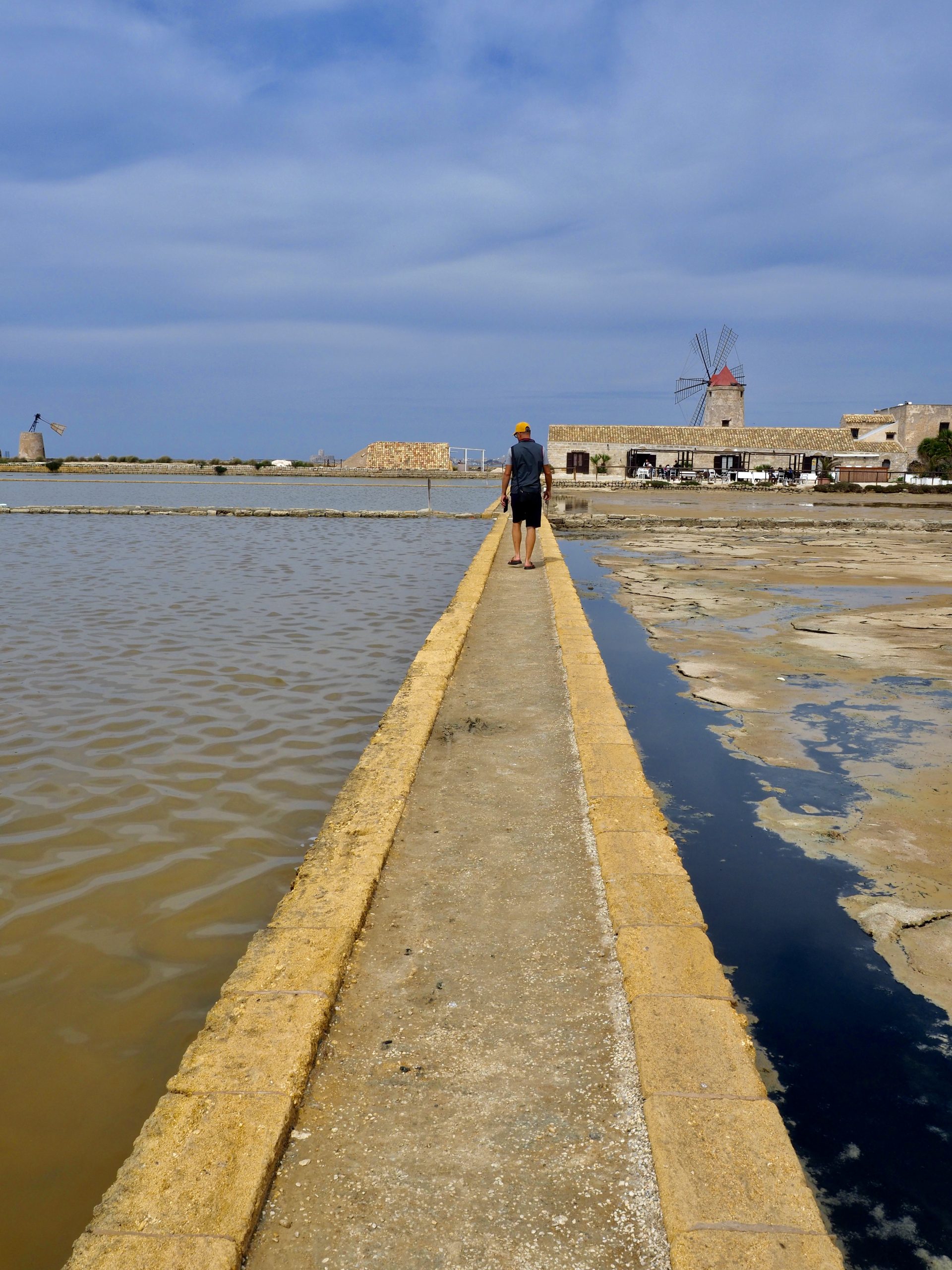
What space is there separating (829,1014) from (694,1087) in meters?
0.62

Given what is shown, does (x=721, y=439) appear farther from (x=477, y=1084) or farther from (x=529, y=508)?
(x=477, y=1084)

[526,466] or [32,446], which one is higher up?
[32,446]

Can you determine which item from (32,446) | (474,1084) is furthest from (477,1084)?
(32,446)

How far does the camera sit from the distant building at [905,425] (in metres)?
55.6

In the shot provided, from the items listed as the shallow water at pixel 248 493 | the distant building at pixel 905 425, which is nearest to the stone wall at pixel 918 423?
the distant building at pixel 905 425

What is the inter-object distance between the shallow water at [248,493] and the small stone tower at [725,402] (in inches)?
606

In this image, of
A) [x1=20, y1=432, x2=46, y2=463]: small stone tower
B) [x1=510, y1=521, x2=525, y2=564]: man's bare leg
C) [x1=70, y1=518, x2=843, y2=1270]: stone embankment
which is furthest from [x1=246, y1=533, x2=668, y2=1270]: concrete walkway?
[x1=20, y1=432, x2=46, y2=463]: small stone tower

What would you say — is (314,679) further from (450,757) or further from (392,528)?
(392,528)

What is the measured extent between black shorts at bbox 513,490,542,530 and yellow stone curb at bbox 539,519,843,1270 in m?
6.33

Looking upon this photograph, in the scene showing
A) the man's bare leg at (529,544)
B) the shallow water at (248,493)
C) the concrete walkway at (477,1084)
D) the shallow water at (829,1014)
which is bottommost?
the shallow water at (829,1014)

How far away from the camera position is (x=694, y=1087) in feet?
5.65

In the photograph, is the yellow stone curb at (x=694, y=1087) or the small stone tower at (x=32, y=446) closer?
the yellow stone curb at (x=694, y=1087)

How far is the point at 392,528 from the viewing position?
1864 cm

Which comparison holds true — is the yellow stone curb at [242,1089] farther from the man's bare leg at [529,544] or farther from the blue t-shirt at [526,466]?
the man's bare leg at [529,544]
